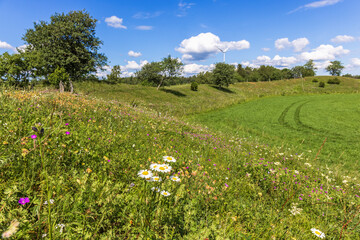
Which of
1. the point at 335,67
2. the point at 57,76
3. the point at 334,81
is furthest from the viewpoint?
the point at 335,67

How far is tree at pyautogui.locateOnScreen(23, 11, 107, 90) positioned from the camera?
23688mm

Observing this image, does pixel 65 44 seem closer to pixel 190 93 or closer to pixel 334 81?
pixel 190 93

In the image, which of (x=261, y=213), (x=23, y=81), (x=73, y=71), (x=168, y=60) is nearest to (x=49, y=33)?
(x=73, y=71)

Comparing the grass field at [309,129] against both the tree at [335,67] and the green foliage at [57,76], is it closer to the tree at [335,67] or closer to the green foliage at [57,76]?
the green foliage at [57,76]

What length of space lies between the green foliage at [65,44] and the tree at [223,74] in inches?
1598

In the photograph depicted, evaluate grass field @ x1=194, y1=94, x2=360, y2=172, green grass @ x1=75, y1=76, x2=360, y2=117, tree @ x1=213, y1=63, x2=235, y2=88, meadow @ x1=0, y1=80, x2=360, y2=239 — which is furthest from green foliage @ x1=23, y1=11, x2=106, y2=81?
tree @ x1=213, y1=63, x2=235, y2=88

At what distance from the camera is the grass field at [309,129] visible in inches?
501

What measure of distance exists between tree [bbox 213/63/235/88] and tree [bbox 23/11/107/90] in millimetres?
40633

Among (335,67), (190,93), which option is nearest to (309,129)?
(190,93)

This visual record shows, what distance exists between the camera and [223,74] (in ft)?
189

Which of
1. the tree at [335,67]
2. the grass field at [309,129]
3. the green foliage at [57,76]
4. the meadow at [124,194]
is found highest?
the tree at [335,67]

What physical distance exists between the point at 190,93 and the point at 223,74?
16802mm

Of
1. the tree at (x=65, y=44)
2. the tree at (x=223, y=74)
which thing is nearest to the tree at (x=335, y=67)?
the tree at (x=223, y=74)

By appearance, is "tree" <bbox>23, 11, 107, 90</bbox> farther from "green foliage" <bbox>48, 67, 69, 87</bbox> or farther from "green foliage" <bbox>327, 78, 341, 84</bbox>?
"green foliage" <bbox>327, 78, 341, 84</bbox>
